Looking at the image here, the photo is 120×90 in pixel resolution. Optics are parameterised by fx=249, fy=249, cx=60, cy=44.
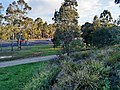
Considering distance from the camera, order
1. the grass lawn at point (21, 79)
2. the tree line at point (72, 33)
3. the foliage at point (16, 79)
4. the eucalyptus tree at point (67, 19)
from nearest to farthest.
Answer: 1. the grass lawn at point (21, 79)
2. the foliage at point (16, 79)
3. the tree line at point (72, 33)
4. the eucalyptus tree at point (67, 19)

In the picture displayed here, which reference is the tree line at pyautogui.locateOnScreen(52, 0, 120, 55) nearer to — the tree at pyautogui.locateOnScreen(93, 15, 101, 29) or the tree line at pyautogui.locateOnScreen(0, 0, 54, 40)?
the tree at pyautogui.locateOnScreen(93, 15, 101, 29)

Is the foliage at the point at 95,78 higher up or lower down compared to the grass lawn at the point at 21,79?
higher up

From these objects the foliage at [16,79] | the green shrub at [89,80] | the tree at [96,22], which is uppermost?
the tree at [96,22]

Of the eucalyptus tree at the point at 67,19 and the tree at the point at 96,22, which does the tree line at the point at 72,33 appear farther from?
the tree at the point at 96,22

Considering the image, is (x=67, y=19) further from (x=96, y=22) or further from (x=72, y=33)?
(x=96, y=22)

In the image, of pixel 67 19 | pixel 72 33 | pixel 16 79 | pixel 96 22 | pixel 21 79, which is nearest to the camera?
pixel 21 79

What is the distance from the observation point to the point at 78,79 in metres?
6.91

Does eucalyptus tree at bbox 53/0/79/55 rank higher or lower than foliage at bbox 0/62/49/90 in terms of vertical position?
higher

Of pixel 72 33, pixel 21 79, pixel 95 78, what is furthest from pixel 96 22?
pixel 95 78

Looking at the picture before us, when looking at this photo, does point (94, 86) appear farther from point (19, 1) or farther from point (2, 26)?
point (19, 1)

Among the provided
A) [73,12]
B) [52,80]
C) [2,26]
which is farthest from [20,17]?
[52,80]

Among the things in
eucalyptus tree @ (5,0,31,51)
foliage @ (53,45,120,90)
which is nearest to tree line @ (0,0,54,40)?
eucalyptus tree @ (5,0,31,51)

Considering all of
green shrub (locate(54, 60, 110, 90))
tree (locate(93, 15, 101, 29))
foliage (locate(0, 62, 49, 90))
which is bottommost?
foliage (locate(0, 62, 49, 90))

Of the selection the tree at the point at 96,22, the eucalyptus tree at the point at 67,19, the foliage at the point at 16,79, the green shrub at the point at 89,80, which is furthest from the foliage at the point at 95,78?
the tree at the point at 96,22
